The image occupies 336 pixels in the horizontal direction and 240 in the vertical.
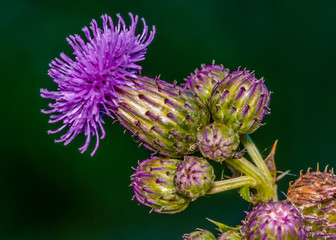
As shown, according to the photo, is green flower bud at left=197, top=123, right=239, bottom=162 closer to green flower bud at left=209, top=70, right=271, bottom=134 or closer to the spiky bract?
green flower bud at left=209, top=70, right=271, bottom=134

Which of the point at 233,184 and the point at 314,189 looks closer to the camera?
the point at 314,189

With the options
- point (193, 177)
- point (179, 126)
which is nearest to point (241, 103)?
point (179, 126)

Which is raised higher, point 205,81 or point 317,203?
point 205,81

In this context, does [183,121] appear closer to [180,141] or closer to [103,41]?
[180,141]

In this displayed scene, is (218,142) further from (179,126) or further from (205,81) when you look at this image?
(205,81)

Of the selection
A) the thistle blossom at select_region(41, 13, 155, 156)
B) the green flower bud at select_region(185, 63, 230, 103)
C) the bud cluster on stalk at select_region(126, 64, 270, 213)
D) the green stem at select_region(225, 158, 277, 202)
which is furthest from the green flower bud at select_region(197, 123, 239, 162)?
the thistle blossom at select_region(41, 13, 155, 156)

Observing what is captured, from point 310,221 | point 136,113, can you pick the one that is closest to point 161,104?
point 136,113

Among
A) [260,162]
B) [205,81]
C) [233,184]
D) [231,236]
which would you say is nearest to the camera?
[231,236]
